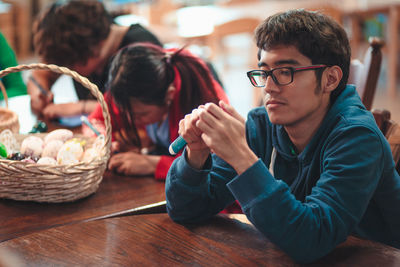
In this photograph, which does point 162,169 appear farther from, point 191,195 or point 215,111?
point 215,111

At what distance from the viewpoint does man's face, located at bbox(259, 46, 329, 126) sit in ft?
3.13

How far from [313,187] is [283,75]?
0.24 meters

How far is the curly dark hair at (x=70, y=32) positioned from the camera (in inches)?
77.1

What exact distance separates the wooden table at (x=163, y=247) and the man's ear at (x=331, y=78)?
0.32 metres

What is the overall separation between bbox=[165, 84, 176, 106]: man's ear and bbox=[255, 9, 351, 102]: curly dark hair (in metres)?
0.61

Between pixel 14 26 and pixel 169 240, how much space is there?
325 inches

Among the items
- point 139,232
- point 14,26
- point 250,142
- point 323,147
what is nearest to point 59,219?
point 139,232

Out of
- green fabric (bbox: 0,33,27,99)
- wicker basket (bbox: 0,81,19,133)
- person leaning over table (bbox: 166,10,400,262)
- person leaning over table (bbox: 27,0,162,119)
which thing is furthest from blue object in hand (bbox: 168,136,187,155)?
green fabric (bbox: 0,33,27,99)

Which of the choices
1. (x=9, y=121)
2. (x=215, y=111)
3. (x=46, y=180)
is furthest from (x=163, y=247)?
(x=9, y=121)

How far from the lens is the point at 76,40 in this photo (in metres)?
1.97

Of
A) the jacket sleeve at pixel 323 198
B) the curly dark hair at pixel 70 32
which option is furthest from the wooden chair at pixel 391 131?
the curly dark hair at pixel 70 32

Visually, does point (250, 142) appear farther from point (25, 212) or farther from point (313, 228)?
point (25, 212)

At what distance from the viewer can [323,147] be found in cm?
96

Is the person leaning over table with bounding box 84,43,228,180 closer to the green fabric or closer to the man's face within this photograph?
the man's face
